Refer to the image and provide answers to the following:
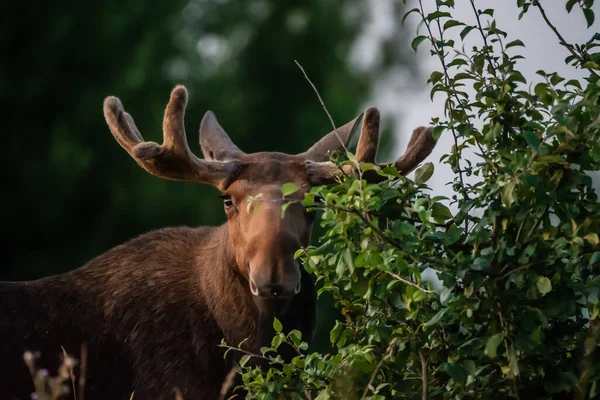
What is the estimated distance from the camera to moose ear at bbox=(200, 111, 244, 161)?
22.1ft

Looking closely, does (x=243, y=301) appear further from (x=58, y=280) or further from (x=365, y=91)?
(x=365, y=91)

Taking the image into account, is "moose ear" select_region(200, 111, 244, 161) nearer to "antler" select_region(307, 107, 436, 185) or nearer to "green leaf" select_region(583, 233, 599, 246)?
Result: "antler" select_region(307, 107, 436, 185)

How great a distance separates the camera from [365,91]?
1864 cm

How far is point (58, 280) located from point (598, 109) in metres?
3.50

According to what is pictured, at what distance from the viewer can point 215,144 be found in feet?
22.7

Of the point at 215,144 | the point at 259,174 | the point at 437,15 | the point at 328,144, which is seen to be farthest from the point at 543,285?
the point at 215,144

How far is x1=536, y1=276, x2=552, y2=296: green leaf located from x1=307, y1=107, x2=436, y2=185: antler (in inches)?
63.4

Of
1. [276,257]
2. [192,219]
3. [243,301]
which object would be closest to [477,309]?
[276,257]

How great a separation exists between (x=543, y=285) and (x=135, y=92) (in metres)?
13.3

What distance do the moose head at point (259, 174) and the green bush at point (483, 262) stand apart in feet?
2.41

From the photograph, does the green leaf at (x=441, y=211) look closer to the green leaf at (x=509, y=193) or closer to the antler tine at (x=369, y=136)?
the green leaf at (x=509, y=193)

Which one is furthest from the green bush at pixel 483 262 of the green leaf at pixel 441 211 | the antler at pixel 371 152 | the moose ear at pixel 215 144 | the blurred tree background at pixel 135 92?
the blurred tree background at pixel 135 92

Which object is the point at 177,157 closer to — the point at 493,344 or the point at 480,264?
the point at 480,264

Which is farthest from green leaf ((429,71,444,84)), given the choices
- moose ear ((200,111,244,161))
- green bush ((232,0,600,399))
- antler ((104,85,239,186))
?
moose ear ((200,111,244,161))
